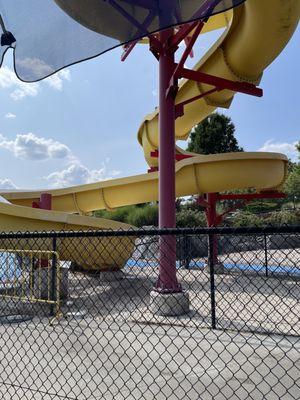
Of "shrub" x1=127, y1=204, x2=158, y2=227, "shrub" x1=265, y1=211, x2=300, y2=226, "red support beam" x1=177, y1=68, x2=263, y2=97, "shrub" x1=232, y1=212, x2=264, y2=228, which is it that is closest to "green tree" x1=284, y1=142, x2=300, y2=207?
"shrub" x1=265, y1=211, x2=300, y2=226

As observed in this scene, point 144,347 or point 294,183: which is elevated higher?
point 294,183

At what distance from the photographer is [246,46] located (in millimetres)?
8477

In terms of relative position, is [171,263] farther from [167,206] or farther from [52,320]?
[52,320]

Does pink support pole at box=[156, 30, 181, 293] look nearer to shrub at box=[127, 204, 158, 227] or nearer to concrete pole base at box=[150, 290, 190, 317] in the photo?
concrete pole base at box=[150, 290, 190, 317]

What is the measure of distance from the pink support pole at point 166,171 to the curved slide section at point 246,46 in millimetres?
1423

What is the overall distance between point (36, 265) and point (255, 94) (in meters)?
6.19

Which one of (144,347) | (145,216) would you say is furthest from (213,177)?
(145,216)

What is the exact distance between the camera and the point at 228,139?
40.5 m

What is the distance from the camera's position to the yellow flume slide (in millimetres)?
7788

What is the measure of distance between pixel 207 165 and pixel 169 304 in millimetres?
5338

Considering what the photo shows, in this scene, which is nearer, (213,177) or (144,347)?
(144,347)

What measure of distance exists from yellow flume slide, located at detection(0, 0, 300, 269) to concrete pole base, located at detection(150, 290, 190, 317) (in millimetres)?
3331

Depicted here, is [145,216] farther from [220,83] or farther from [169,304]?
[169,304]

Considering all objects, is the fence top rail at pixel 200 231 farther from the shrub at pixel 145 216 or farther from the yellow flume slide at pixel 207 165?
the shrub at pixel 145 216
